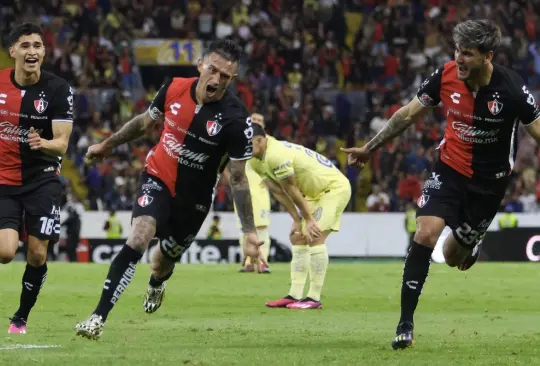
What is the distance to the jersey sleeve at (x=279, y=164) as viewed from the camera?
14.7 m

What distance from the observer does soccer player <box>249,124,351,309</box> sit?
14.8 metres

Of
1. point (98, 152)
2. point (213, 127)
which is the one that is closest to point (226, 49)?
point (213, 127)

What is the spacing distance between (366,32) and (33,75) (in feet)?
91.3

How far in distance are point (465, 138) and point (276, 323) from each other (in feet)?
11.1

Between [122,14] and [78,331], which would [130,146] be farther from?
[78,331]

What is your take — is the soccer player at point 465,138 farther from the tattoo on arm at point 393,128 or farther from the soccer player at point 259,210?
the soccer player at point 259,210

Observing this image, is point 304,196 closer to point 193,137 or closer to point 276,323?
point 276,323

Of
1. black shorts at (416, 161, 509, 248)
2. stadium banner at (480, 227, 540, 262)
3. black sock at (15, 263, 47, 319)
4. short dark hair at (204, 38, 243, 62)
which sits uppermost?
short dark hair at (204, 38, 243, 62)

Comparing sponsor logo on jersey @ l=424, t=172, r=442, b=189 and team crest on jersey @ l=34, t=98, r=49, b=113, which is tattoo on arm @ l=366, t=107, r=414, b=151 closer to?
sponsor logo on jersey @ l=424, t=172, r=442, b=189

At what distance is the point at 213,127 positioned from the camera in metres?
10.2

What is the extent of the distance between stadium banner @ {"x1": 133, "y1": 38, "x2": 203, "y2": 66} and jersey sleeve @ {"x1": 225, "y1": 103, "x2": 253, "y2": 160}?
85.4ft

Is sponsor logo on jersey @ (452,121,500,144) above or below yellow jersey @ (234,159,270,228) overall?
above

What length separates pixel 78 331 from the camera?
9359 millimetres

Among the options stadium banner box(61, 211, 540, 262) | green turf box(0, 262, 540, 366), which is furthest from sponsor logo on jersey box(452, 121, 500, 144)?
stadium banner box(61, 211, 540, 262)
